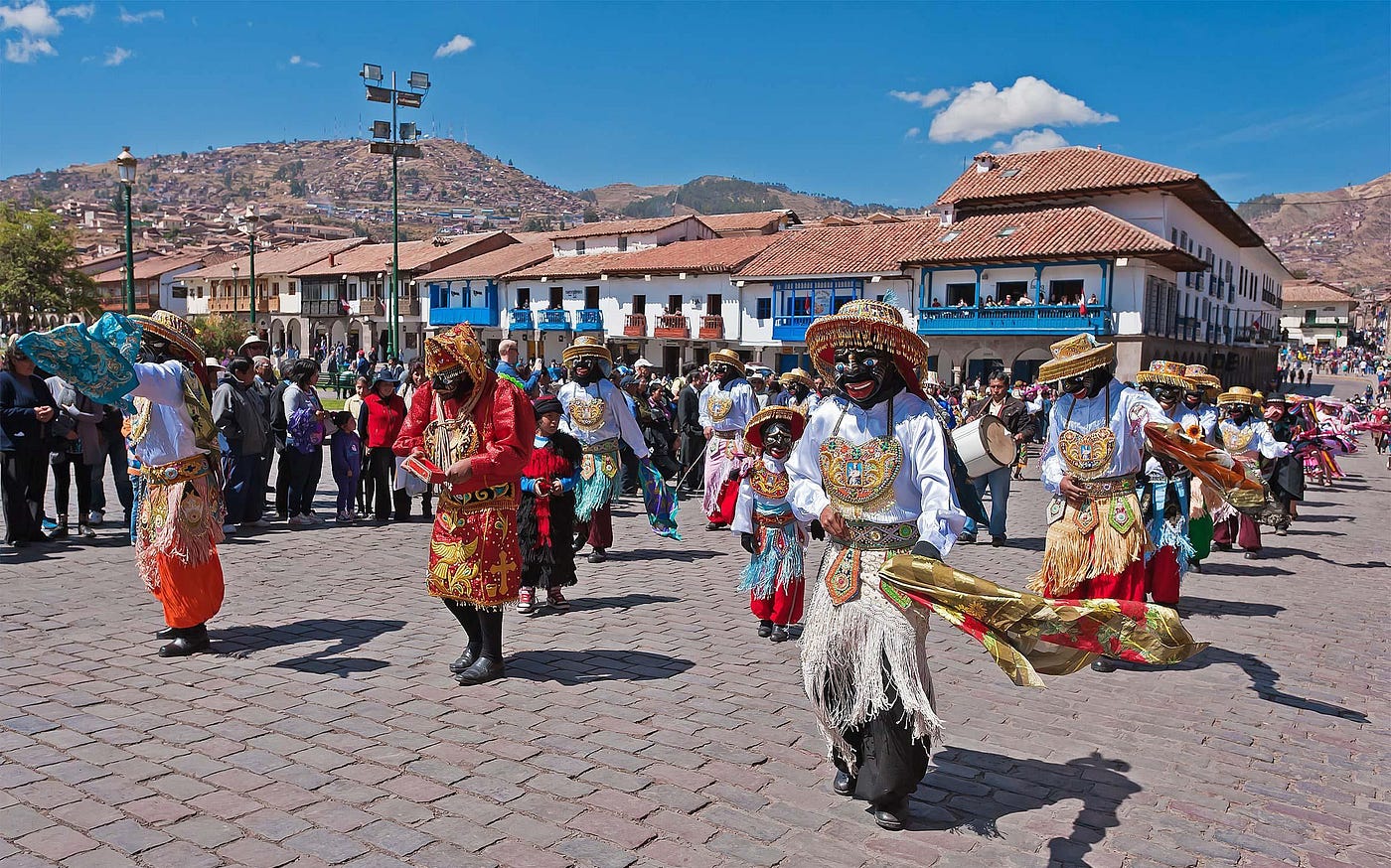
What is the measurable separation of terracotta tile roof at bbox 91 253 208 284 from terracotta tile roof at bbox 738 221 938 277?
52.8 meters

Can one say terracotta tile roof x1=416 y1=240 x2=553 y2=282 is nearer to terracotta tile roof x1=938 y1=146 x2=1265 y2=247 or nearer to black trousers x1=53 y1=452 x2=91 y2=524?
terracotta tile roof x1=938 y1=146 x2=1265 y2=247

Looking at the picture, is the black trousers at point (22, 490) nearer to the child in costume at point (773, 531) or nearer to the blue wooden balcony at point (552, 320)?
the child in costume at point (773, 531)

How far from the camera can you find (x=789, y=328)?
127ft

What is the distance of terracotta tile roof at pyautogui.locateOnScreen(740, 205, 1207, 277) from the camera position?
3195 centimetres

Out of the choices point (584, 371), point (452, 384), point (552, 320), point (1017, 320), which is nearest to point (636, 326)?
point (552, 320)

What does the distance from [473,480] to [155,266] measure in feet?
266

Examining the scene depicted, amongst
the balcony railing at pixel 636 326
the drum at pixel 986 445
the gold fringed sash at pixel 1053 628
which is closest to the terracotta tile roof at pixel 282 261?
the balcony railing at pixel 636 326

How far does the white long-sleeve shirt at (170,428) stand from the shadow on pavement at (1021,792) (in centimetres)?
458

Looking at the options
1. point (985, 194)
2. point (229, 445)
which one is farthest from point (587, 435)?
point (985, 194)

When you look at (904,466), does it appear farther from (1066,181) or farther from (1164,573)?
(1066,181)

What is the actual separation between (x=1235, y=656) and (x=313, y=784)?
5861 mm

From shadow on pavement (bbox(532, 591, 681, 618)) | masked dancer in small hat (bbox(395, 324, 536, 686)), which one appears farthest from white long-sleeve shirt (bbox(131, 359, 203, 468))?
shadow on pavement (bbox(532, 591, 681, 618))

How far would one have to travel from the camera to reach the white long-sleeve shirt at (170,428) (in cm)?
574

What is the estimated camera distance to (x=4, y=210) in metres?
57.8
